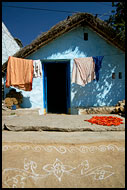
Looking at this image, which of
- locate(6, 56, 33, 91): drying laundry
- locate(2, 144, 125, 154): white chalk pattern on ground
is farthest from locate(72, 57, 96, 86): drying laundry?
locate(2, 144, 125, 154): white chalk pattern on ground

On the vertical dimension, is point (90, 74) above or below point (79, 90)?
above

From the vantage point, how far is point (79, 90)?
5438 millimetres

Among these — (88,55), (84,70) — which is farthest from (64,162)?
(88,55)

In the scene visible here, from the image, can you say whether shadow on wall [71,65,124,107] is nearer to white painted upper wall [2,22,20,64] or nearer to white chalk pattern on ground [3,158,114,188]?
white chalk pattern on ground [3,158,114,188]

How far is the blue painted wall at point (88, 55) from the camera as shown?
545 centimetres

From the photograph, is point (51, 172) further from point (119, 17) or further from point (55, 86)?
point (55, 86)

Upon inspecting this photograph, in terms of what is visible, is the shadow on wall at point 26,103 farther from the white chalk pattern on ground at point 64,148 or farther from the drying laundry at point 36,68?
the white chalk pattern on ground at point 64,148

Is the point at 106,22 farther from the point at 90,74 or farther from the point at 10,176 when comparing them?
the point at 10,176

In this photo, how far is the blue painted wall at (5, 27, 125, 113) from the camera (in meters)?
5.45

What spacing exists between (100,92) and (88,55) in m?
1.92

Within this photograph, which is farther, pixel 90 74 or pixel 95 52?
pixel 95 52

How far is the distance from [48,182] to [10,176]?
53 centimetres

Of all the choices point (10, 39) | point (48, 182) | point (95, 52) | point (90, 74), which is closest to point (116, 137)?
point (48, 182)

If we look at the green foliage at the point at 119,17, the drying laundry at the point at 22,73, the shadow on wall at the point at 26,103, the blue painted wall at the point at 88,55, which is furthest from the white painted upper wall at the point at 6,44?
the green foliage at the point at 119,17
